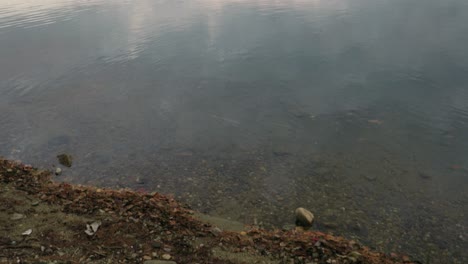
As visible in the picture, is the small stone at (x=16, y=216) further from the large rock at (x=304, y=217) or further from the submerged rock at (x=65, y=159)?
the large rock at (x=304, y=217)

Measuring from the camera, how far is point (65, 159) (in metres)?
19.1

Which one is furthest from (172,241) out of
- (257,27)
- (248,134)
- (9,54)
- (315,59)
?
(257,27)

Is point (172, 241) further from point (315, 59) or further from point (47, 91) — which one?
point (315, 59)

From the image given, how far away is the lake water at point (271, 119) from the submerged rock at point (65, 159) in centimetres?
55

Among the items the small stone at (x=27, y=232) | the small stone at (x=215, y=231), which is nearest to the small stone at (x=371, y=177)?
the small stone at (x=215, y=231)

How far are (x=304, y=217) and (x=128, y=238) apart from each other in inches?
311

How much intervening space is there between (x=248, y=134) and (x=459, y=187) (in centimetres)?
1323

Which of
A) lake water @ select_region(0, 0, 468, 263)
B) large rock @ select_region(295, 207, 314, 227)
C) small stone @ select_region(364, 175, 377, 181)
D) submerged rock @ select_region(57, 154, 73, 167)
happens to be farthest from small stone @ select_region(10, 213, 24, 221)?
small stone @ select_region(364, 175, 377, 181)

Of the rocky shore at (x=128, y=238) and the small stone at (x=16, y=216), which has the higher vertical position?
the small stone at (x=16, y=216)

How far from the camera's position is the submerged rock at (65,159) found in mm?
18909

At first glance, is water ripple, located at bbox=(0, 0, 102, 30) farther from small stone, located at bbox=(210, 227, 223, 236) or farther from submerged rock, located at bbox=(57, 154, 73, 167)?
small stone, located at bbox=(210, 227, 223, 236)

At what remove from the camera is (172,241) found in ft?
33.0

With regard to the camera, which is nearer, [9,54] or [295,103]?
[295,103]

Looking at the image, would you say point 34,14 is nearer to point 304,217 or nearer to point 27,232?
point 27,232
